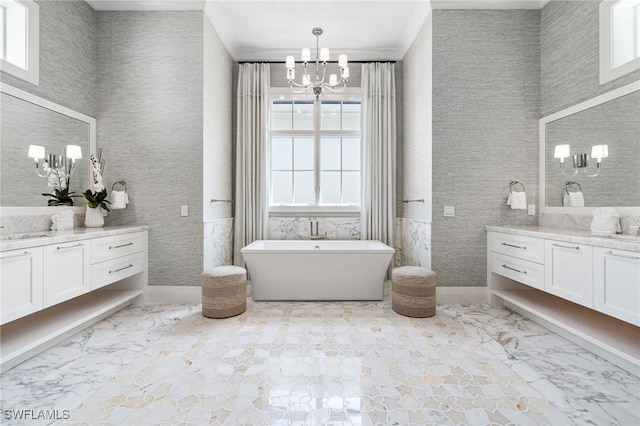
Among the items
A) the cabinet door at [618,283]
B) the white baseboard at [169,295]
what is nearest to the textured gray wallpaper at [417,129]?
the cabinet door at [618,283]

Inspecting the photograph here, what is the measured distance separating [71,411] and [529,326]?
3.29m

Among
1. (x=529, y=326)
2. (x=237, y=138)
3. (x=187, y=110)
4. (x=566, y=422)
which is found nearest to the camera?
(x=566, y=422)

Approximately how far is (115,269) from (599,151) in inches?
174

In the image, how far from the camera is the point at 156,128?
3.22m

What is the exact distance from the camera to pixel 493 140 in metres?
3.25

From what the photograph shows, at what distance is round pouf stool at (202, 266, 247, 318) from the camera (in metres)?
2.81

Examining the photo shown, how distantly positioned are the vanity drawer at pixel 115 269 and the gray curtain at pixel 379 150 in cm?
276

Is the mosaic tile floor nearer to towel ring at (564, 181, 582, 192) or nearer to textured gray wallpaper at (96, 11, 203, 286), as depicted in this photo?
textured gray wallpaper at (96, 11, 203, 286)

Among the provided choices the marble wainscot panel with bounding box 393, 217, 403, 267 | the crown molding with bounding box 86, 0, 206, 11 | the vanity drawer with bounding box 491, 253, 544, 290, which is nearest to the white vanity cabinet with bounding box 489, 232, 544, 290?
the vanity drawer with bounding box 491, 253, 544, 290

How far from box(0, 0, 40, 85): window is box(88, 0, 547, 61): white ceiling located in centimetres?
84

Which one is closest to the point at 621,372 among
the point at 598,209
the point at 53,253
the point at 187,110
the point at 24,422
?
the point at 598,209

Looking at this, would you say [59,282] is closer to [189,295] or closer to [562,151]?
[189,295]

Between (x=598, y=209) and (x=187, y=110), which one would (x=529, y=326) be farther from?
(x=187, y=110)

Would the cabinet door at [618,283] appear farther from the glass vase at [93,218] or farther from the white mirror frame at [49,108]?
the white mirror frame at [49,108]
